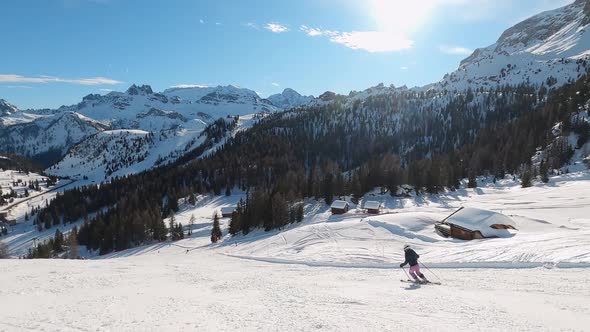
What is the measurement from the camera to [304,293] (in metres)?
19.0

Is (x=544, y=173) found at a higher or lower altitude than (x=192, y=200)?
higher

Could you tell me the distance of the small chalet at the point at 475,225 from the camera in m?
41.2

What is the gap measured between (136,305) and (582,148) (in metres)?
125

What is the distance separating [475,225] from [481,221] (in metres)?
1.09

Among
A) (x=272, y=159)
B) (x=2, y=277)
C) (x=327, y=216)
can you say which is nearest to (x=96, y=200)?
(x=272, y=159)

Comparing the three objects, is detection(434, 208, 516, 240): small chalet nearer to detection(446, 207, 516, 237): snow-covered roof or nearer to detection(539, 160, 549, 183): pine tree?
detection(446, 207, 516, 237): snow-covered roof

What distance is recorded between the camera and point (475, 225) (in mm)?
42406

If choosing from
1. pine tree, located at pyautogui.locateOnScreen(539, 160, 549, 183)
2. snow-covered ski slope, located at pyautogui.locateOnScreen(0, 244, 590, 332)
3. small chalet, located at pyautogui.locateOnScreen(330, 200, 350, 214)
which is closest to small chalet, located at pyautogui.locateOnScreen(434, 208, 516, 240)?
snow-covered ski slope, located at pyautogui.locateOnScreen(0, 244, 590, 332)

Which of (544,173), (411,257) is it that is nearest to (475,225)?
(411,257)

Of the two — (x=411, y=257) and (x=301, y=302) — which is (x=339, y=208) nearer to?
(x=411, y=257)

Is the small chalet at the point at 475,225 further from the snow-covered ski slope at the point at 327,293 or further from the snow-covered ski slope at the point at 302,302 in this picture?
the snow-covered ski slope at the point at 302,302

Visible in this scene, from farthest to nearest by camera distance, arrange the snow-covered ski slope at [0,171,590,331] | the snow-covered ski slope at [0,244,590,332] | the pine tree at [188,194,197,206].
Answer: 1. the pine tree at [188,194,197,206]
2. the snow-covered ski slope at [0,171,590,331]
3. the snow-covered ski slope at [0,244,590,332]

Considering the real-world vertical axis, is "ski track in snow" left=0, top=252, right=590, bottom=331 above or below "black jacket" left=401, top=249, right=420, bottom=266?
below

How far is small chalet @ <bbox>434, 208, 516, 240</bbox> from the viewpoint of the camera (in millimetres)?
41156
